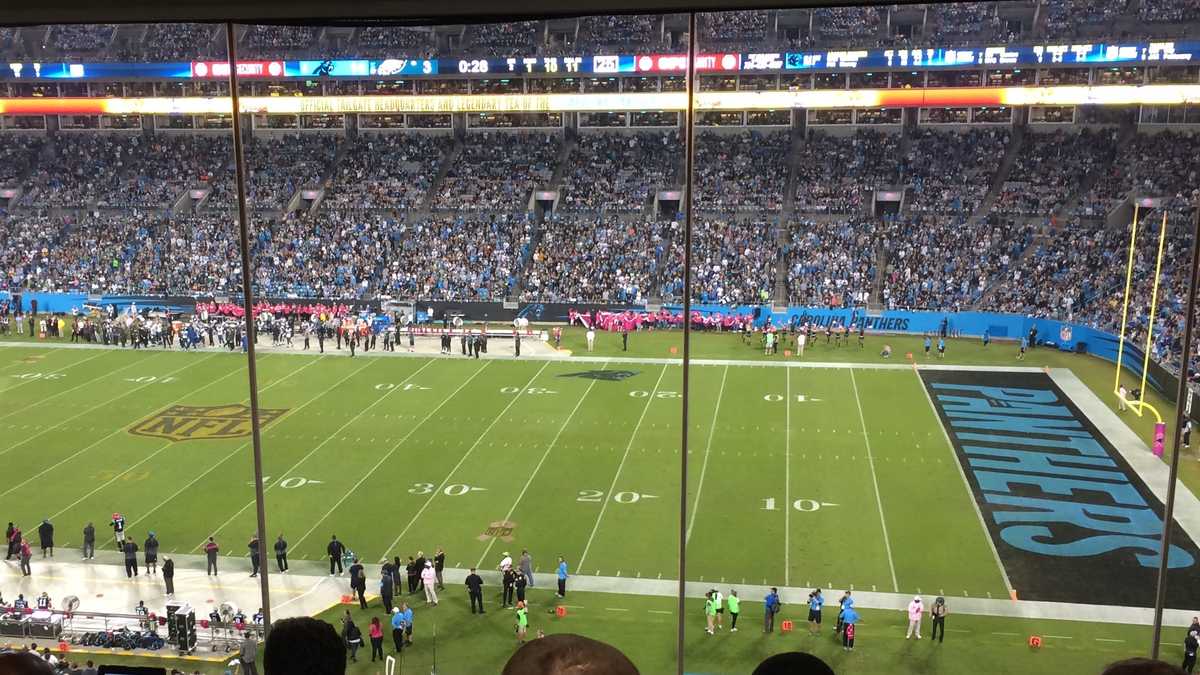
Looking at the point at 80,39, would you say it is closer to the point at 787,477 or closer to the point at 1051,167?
the point at 1051,167

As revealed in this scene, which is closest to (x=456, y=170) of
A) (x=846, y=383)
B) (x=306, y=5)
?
(x=846, y=383)

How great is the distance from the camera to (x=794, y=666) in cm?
158

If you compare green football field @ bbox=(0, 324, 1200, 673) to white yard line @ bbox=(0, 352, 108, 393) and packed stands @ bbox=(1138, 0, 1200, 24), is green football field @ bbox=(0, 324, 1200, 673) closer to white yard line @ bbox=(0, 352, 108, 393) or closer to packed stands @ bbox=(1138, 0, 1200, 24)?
white yard line @ bbox=(0, 352, 108, 393)

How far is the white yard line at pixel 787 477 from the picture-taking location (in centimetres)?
1237

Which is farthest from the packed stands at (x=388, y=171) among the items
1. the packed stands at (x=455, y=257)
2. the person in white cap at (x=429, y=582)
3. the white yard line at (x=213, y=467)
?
the person in white cap at (x=429, y=582)

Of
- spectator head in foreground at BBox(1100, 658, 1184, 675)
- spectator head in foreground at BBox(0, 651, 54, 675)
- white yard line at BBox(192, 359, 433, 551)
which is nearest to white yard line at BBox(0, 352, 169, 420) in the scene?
white yard line at BBox(192, 359, 433, 551)

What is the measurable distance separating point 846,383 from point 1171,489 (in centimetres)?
1633

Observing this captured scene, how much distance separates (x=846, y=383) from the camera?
20234 millimetres

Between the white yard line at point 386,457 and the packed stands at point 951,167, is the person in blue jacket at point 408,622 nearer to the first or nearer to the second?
the white yard line at point 386,457

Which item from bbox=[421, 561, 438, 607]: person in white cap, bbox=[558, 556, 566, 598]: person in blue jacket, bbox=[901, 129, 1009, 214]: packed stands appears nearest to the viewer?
bbox=[421, 561, 438, 607]: person in white cap

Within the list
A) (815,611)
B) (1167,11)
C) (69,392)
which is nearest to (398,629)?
(815,611)

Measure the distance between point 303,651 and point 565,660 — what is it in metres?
0.56

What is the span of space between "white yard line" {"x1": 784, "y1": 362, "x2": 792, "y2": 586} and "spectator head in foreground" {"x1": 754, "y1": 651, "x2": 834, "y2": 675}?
10.6 metres

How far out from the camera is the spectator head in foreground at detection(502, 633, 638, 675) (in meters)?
1.54
